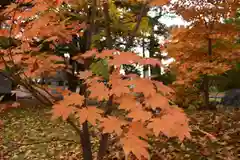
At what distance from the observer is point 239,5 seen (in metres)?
7.65

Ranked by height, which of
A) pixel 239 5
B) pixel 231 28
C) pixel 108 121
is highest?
pixel 239 5

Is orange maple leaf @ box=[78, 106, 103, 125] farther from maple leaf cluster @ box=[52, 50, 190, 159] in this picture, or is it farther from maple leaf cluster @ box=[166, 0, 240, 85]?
maple leaf cluster @ box=[166, 0, 240, 85]

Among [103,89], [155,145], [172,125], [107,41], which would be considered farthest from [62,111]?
[155,145]

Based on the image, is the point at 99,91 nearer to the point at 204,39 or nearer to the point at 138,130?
the point at 138,130

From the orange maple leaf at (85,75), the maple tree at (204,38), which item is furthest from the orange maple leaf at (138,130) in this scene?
the maple tree at (204,38)

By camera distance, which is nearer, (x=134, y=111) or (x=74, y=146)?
(x=134, y=111)

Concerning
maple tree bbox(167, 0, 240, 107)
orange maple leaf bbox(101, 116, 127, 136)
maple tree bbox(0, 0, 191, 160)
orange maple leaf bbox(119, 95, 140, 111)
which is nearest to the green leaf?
maple tree bbox(0, 0, 191, 160)

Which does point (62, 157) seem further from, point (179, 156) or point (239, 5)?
point (239, 5)

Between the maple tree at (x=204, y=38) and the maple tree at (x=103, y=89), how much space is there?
5.93 metres

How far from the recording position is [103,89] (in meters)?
1.92

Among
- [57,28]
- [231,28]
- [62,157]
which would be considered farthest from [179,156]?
[231,28]

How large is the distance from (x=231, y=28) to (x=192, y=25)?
43.8 inches

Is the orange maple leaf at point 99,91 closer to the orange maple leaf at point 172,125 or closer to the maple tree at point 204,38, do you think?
the orange maple leaf at point 172,125

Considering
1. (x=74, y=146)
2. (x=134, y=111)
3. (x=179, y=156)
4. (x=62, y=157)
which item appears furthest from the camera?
(x=74, y=146)
